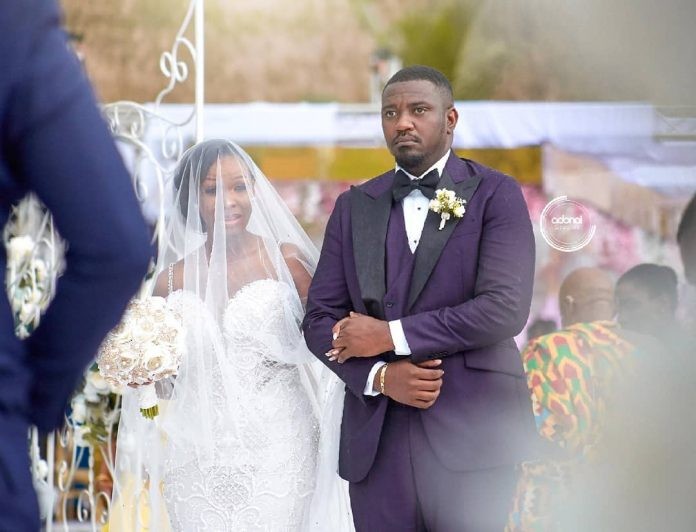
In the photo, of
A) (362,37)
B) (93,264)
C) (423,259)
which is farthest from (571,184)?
(93,264)

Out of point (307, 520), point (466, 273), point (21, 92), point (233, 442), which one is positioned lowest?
point (307, 520)

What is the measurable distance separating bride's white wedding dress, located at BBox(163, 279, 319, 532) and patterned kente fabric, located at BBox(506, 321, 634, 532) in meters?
0.92

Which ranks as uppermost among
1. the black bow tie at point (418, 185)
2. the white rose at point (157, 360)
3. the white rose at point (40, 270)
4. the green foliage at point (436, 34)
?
the green foliage at point (436, 34)

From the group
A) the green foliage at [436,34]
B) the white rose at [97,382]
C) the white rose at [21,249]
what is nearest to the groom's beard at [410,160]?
the white rose at [97,382]

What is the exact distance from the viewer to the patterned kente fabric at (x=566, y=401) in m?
4.26

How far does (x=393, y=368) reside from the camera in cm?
331

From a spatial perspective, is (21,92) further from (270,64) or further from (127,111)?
(270,64)

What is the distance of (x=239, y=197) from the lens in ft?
13.5

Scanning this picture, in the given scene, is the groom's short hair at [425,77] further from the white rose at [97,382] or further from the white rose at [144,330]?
the white rose at [97,382]

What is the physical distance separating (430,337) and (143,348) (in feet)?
3.29

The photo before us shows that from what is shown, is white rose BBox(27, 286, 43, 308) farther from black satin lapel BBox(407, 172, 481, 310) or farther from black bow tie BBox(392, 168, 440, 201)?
black satin lapel BBox(407, 172, 481, 310)

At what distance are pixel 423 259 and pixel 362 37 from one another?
351 centimetres

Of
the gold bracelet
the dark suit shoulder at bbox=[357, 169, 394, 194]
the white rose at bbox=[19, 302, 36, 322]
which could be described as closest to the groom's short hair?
the dark suit shoulder at bbox=[357, 169, 394, 194]

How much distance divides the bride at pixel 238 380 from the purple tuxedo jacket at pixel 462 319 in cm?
45
